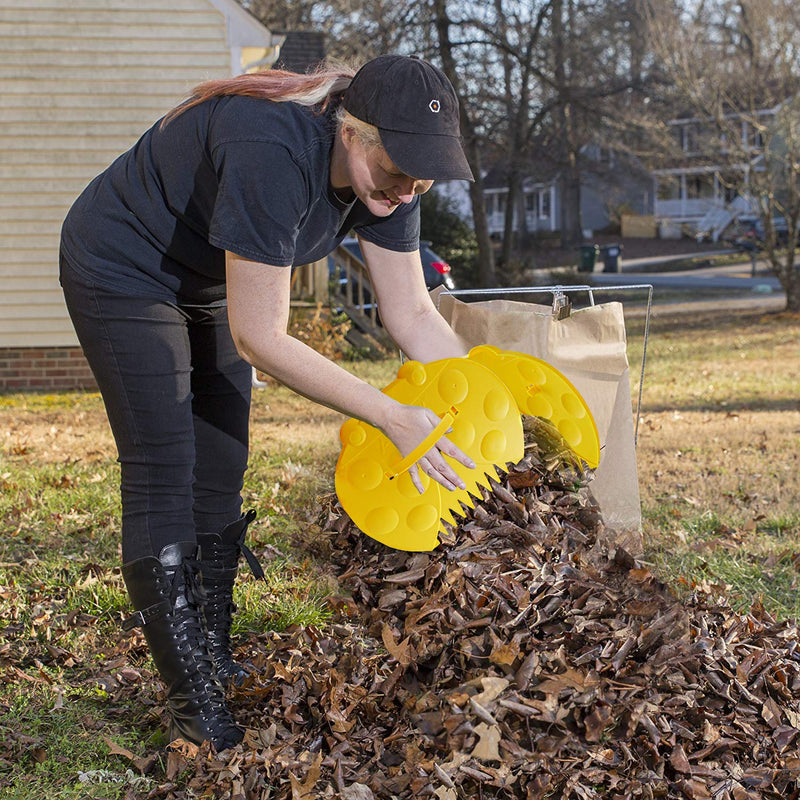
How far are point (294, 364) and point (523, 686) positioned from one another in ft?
3.03

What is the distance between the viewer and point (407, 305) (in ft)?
8.79

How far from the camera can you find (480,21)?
1702 centimetres

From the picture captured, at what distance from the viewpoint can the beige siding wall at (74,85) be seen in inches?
348

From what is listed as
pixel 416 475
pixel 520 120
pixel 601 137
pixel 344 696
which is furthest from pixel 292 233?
pixel 601 137

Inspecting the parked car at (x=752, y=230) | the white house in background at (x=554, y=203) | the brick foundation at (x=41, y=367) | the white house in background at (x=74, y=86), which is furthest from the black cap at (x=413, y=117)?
the white house in background at (x=554, y=203)

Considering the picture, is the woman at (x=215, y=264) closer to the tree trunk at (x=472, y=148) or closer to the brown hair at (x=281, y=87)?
the brown hair at (x=281, y=87)

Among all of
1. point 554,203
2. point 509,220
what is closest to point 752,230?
point 509,220

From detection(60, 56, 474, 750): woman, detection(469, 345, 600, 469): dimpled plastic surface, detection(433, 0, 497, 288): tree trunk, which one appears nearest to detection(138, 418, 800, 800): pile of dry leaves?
detection(469, 345, 600, 469): dimpled plastic surface

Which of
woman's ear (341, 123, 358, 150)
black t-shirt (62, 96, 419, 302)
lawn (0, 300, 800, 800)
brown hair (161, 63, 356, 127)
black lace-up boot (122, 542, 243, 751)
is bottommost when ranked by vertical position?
lawn (0, 300, 800, 800)

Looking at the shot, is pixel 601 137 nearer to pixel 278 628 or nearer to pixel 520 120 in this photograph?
pixel 520 120

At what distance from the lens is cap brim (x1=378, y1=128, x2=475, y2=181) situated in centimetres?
184

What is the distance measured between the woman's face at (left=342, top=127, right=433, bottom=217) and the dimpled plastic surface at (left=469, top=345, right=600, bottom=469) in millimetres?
913

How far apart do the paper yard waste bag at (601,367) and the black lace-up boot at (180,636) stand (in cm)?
141

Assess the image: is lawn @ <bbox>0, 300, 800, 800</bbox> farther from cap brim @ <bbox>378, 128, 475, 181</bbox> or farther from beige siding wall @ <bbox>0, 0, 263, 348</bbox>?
beige siding wall @ <bbox>0, 0, 263, 348</bbox>
